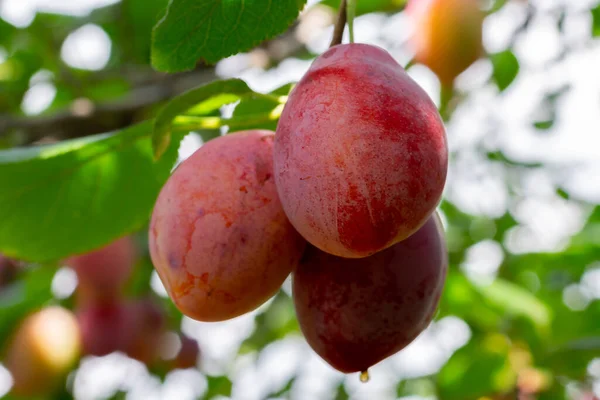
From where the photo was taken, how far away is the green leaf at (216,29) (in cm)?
81

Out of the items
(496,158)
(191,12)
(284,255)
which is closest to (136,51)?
(496,158)

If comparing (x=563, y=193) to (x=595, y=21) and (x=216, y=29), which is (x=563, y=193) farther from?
(x=216, y=29)

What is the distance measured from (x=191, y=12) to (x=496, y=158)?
2200 millimetres

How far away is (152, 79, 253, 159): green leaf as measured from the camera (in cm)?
81

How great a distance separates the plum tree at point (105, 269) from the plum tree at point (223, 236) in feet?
4.23

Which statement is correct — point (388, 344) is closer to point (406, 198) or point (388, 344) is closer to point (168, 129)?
point (406, 198)

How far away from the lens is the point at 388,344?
0.75 metres

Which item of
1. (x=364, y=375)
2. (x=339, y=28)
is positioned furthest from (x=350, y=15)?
(x=364, y=375)

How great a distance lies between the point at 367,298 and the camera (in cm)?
73

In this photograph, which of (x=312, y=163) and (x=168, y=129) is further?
(x=168, y=129)

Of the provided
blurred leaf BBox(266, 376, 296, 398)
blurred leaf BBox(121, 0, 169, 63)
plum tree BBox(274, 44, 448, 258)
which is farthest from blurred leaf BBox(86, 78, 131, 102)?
plum tree BBox(274, 44, 448, 258)

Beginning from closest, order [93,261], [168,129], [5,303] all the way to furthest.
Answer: [168,129] < [93,261] < [5,303]

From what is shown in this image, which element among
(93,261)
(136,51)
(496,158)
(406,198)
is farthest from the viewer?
(496,158)

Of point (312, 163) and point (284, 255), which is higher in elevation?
point (312, 163)
